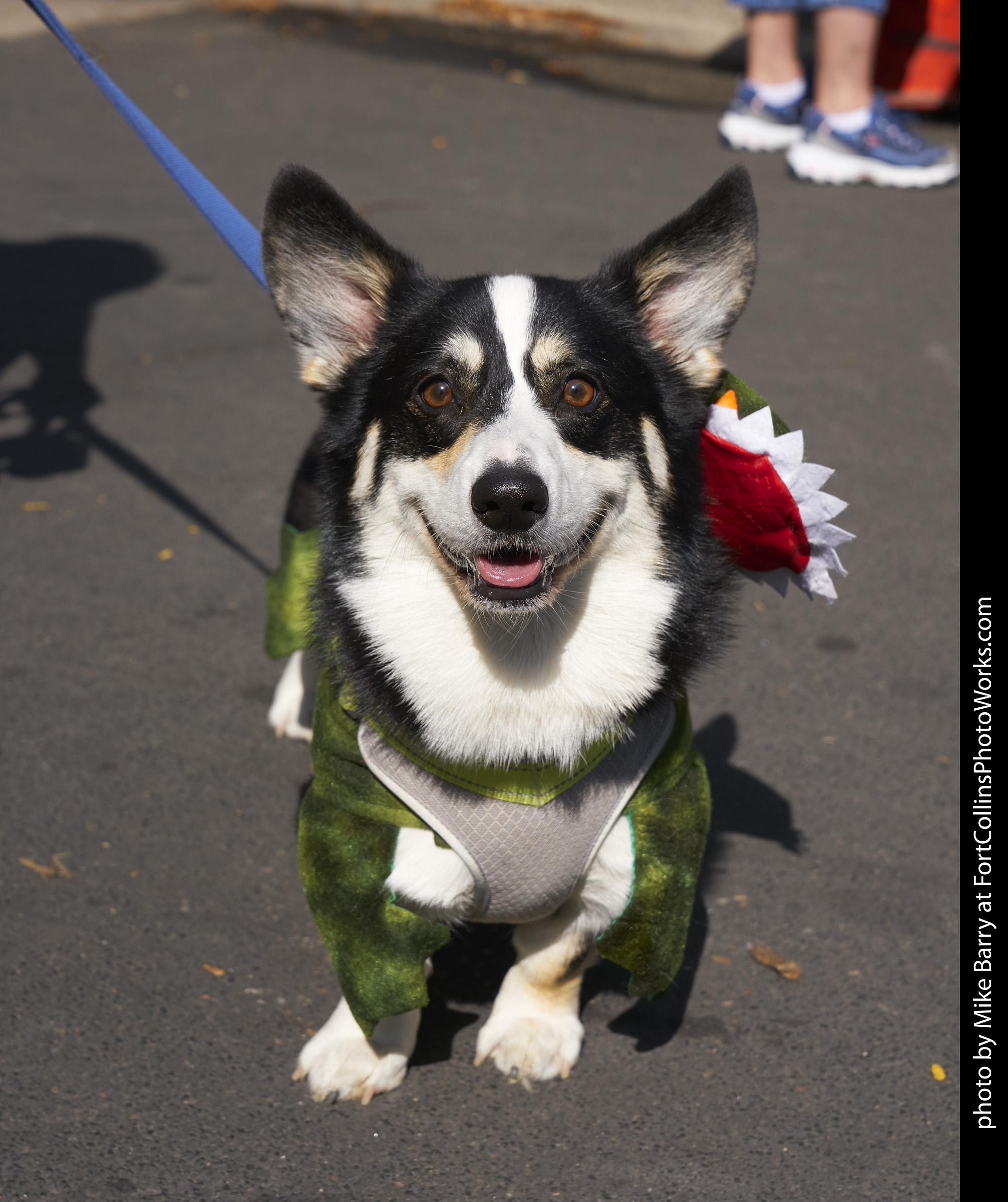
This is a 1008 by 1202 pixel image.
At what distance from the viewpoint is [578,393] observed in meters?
2.44

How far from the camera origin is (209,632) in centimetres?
420

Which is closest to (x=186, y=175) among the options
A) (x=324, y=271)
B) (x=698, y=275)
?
(x=324, y=271)

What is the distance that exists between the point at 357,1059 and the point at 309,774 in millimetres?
1080

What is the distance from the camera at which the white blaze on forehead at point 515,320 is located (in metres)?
2.42

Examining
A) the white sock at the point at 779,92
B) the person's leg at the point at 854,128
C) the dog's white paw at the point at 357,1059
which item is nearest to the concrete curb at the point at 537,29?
the white sock at the point at 779,92

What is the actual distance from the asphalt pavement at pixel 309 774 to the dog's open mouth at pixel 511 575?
0.59 m

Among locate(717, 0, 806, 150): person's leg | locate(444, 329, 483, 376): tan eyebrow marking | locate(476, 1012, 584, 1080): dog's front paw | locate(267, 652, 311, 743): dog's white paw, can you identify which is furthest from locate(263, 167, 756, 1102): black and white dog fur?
locate(717, 0, 806, 150): person's leg

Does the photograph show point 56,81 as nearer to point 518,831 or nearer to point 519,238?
point 519,238

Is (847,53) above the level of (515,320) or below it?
below

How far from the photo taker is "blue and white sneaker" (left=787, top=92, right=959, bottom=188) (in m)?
7.70

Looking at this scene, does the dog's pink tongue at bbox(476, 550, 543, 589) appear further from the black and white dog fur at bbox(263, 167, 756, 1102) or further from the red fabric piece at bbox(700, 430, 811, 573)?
the red fabric piece at bbox(700, 430, 811, 573)

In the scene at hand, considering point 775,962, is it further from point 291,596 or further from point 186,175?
point 186,175

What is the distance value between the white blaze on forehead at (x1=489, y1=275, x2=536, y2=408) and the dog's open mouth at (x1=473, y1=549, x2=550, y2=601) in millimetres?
282
